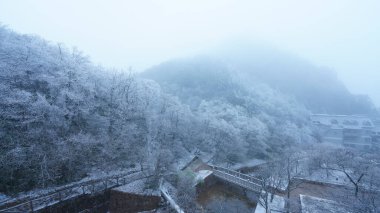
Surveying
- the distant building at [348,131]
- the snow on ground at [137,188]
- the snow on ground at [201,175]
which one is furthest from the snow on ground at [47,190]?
the distant building at [348,131]

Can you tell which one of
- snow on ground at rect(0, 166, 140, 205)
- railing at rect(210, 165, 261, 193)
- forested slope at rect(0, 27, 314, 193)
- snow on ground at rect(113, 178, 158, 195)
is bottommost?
railing at rect(210, 165, 261, 193)

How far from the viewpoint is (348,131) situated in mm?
51906

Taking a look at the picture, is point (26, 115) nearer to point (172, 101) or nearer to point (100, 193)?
point (100, 193)

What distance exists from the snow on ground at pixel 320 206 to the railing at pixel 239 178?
445 cm

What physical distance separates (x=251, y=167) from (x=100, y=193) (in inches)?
847

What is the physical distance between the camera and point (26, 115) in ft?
49.5

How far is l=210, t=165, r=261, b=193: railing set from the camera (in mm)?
21319

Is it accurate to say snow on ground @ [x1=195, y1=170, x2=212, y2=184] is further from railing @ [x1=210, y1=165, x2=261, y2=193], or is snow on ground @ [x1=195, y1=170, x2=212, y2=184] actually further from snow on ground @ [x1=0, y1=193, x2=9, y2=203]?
snow on ground @ [x1=0, y1=193, x2=9, y2=203]

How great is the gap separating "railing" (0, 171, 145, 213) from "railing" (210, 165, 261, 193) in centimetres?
1036

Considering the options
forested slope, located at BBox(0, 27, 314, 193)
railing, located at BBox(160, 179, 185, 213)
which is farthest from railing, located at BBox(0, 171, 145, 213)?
railing, located at BBox(160, 179, 185, 213)

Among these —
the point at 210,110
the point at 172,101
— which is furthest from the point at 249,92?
the point at 172,101

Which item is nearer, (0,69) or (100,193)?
(100,193)

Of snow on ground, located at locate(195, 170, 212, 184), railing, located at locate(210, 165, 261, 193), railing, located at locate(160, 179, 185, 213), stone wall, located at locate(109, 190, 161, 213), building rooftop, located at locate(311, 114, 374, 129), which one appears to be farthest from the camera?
building rooftop, located at locate(311, 114, 374, 129)

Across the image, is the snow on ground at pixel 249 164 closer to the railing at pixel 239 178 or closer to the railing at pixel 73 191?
the railing at pixel 239 178
